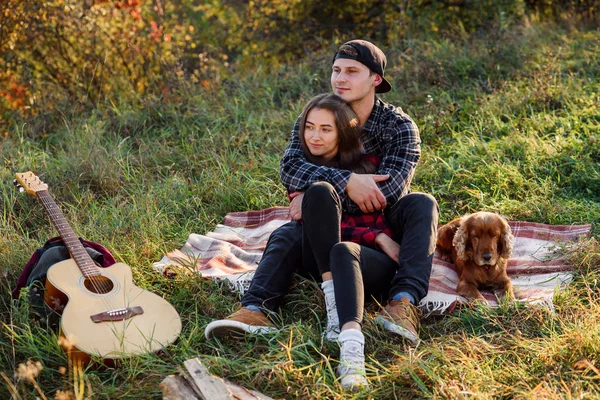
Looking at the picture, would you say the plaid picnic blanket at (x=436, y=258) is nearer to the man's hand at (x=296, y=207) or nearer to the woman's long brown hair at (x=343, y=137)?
the man's hand at (x=296, y=207)

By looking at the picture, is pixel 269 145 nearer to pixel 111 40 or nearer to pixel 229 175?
pixel 229 175

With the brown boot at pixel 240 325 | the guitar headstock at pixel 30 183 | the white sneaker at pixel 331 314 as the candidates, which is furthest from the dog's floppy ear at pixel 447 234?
the guitar headstock at pixel 30 183

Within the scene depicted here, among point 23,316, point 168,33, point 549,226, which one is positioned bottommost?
point 549,226

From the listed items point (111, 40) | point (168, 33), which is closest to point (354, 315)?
point (111, 40)

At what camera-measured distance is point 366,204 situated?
3949mm

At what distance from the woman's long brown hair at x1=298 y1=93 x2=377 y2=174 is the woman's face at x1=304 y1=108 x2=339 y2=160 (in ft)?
0.08

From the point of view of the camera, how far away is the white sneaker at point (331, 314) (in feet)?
11.5

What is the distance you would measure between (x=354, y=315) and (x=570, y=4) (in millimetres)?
7547

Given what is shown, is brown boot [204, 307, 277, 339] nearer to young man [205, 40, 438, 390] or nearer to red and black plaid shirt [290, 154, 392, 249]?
young man [205, 40, 438, 390]

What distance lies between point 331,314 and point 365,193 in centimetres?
71

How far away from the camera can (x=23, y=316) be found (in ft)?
12.2

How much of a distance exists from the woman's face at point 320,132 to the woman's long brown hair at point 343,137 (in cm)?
2

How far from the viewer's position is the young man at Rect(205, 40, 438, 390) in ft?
12.1

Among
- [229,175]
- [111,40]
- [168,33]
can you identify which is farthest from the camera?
[168,33]
